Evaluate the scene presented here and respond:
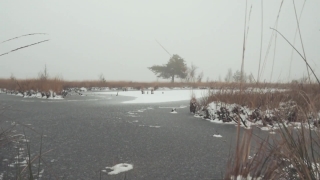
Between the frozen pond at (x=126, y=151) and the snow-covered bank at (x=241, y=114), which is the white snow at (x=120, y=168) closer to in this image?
the frozen pond at (x=126, y=151)

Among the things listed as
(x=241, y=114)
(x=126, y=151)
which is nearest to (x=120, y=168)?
(x=126, y=151)

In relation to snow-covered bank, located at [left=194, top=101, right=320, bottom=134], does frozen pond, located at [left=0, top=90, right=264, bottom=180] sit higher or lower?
lower

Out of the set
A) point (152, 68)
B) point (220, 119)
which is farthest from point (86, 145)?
point (152, 68)

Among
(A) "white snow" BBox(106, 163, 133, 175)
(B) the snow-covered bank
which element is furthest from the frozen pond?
(B) the snow-covered bank

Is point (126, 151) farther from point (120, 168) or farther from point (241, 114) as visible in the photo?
point (241, 114)

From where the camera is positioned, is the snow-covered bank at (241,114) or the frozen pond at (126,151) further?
the snow-covered bank at (241,114)

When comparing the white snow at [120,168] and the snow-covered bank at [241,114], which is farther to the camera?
the snow-covered bank at [241,114]

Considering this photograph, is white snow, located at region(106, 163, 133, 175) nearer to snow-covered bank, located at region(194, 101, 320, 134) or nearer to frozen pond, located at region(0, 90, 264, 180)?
frozen pond, located at region(0, 90, 264, 180)

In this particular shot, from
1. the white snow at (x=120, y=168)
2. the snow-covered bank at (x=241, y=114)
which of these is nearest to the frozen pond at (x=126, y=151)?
the white snow at (x=120, y=168)

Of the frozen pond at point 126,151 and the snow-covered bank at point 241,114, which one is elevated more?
the snow-covered bank at point 241,114

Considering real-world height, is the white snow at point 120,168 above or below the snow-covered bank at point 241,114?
below

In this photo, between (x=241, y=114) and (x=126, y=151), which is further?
(x=241, y=114)

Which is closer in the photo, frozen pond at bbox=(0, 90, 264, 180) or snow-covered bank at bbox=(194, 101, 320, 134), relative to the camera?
frozen pond at bbox=(0, 90, 264, 180)

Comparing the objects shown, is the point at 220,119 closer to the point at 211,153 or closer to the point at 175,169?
the point at 211,153
